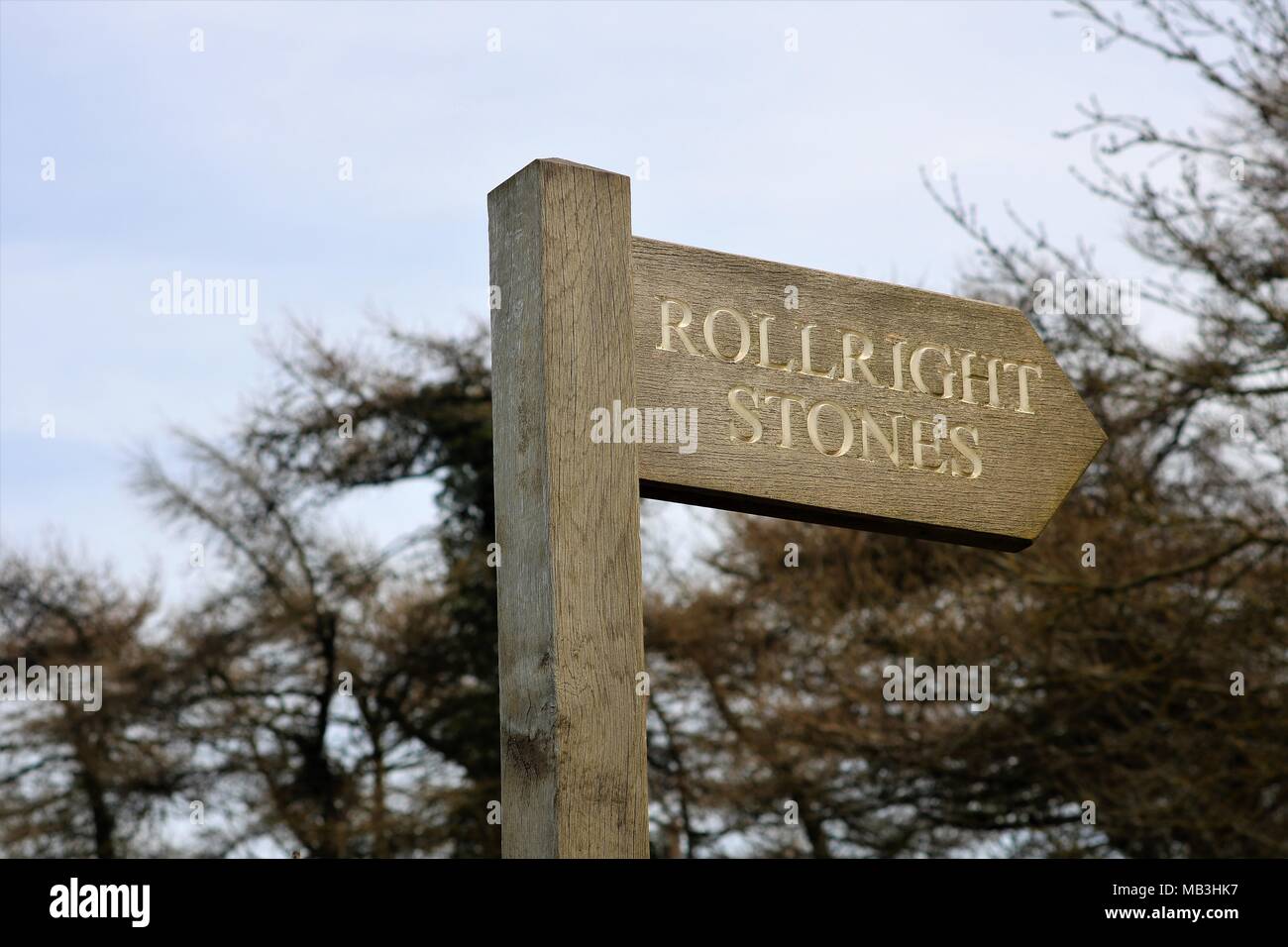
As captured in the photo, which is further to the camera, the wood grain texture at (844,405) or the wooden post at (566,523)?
the wood grain texture at (844,405)

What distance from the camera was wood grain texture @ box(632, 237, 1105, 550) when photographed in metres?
1.79

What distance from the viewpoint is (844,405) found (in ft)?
6.32

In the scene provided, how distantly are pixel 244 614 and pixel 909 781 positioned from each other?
15.1 feet

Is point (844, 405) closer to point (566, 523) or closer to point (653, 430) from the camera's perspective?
point (653, 430)

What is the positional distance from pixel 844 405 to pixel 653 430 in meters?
0.31

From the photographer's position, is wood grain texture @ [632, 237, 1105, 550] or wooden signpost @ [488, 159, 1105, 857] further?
wood grain texture @ [632, 237, 1105, 550]

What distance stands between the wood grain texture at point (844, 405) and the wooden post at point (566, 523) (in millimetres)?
88

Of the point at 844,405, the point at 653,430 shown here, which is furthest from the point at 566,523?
the point at 844,405

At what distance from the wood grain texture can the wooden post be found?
0.09 m

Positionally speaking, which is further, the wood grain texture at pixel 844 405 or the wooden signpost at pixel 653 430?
the wood grain texture at pixel 844 405

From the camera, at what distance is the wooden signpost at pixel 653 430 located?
61.9 inches
